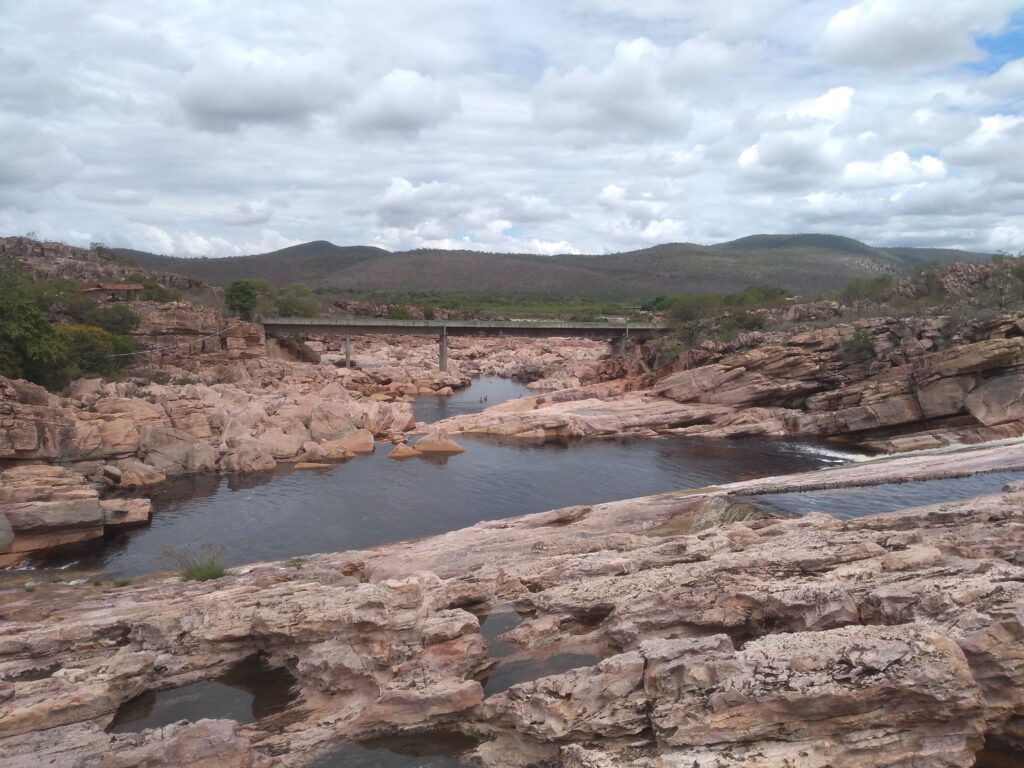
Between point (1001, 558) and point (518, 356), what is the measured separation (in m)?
86.1

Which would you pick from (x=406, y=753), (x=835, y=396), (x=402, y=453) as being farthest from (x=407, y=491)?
(x=835, y=396)

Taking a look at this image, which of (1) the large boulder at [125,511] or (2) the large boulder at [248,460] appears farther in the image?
(2) the large boulder at [248,460]

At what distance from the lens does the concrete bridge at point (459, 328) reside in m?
68.9

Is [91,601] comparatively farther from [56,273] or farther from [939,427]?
[56,273]

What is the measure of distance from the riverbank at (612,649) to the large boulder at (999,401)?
890 inches

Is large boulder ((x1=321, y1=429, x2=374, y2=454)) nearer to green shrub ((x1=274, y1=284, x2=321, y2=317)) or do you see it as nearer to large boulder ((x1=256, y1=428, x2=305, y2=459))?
large boulder ((x1=256, y1=428, x2=305, y2=459))

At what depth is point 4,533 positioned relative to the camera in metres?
22.6

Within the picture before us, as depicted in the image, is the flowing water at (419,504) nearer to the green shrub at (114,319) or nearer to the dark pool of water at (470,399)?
the dark pool of water at (470,399)

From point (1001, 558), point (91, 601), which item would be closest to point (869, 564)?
point (1001, 558)

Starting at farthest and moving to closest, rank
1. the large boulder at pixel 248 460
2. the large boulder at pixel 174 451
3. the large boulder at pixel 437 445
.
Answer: the large boulder at pixel 437 445 < the large boulder at pixel 248 460 < the large boulder at pixel 174 451

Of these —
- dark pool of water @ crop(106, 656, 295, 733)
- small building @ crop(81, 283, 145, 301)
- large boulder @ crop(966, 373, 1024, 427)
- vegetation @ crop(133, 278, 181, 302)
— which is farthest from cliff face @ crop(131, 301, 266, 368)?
large boulder @ crop(966, 373, 1024, 427)

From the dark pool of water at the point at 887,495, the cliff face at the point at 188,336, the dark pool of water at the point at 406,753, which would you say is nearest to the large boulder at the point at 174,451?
the cliff face at the point at 188,336

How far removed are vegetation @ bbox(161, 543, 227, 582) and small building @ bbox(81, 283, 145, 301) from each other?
53162 millimetres

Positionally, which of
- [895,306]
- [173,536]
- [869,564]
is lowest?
[173,536]
